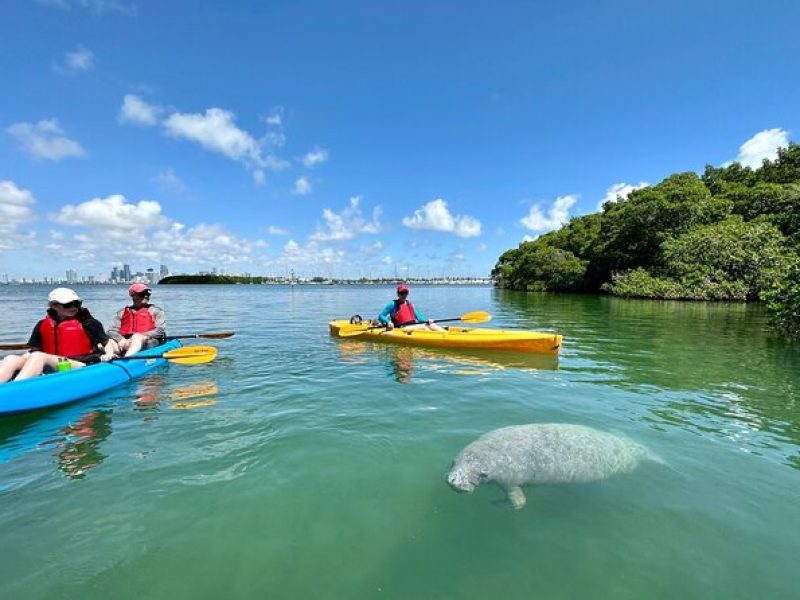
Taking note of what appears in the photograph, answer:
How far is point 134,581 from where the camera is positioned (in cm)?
300

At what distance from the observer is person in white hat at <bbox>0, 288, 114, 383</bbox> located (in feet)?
22.3

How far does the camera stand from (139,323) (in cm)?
980

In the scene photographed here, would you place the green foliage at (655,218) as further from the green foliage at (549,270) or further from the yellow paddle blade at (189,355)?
the yellow paddle blade at (189,355)

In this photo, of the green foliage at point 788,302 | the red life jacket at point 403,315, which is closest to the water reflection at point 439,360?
the red life jacket at point 403,315

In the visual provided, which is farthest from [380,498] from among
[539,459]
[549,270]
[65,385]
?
[549,270]

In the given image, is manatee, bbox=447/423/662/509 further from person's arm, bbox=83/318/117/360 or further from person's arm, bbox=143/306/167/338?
person's arm, bbox=143/306/167/338

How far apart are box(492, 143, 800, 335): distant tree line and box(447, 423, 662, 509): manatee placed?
76.0ft

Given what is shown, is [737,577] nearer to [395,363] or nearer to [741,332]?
[395,363]

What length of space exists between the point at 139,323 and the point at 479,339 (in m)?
8.16

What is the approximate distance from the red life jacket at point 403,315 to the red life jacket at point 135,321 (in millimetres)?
6479

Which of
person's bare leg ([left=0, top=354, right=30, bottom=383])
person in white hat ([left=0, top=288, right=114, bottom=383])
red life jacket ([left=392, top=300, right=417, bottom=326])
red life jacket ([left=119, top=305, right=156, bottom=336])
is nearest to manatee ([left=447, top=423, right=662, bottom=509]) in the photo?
person in white hat ([left=0, top=288, right=114, bottom=383])

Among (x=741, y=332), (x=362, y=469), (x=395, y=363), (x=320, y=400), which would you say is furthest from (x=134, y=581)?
(x=741, y=332)

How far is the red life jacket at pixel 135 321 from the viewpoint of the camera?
9742 mm

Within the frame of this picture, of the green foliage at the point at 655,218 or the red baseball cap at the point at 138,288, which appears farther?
the green foliage at the point at 655,218
